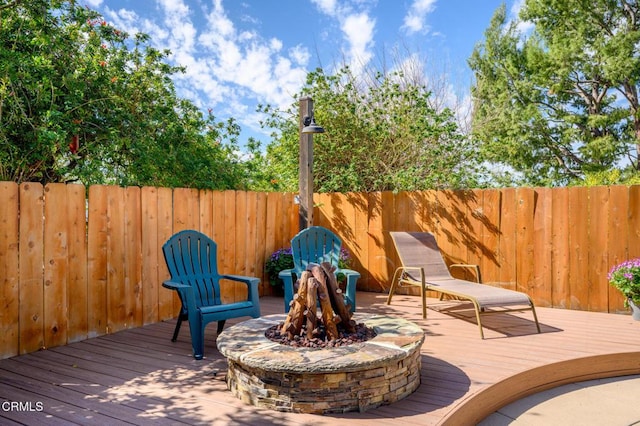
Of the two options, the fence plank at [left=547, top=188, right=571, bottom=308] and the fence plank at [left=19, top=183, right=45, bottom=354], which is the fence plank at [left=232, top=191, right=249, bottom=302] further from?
the fence plank at [left=547, top=188, right=571, bottom=308]

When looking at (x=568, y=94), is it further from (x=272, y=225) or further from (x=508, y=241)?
(x=272, y=225)

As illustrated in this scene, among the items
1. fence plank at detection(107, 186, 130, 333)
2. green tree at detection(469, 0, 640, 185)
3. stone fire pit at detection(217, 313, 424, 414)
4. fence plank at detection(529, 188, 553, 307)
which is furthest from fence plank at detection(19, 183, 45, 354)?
green tree at detection(469, 0, 640, 185)

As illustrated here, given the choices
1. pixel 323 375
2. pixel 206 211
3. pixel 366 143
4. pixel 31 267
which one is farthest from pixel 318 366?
pixel 366 143

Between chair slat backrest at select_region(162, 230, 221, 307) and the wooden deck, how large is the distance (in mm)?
389

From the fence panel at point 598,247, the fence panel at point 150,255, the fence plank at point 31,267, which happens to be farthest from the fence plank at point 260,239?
the fence panel at point 598,247

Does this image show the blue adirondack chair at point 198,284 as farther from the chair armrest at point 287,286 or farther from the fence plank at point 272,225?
the fence plank at point 272,225

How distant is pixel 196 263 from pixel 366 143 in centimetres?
431

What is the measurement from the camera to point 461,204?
580cm

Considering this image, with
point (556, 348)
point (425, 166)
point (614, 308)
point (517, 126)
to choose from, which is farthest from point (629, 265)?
point (517, 126)

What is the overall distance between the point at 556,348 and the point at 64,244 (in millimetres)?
4032

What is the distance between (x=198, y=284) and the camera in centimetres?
418

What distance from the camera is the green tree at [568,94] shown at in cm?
1277

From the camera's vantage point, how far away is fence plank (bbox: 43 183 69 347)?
373 cm

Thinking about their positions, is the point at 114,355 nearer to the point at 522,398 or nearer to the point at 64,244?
the point at 64,244
